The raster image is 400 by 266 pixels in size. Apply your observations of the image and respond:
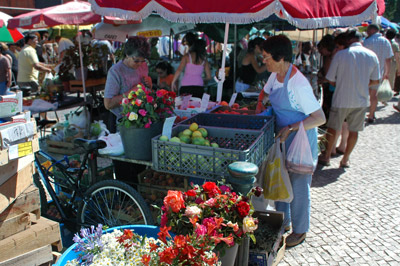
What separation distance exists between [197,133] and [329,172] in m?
3.32

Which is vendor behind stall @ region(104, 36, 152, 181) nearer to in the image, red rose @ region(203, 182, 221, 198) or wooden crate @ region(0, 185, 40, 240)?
wooden crate @ region(0, 185, 40, 240)

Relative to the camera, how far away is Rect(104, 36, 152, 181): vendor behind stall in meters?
3.52

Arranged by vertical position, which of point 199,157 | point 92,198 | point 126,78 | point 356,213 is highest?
point 126,78

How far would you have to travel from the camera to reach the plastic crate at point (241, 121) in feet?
10.3

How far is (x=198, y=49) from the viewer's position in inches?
251

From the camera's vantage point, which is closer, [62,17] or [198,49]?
[62,17]

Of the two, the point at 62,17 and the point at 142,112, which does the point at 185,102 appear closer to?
the point at 142,112

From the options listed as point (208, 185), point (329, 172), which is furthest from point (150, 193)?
point (329, 172)

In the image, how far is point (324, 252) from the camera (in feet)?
10.8

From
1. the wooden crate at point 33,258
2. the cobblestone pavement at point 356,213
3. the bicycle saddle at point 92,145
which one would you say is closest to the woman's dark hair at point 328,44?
the cobblestone pavement at point 356,213

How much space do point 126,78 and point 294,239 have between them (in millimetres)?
2474

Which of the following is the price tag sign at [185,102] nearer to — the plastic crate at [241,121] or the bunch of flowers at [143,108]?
the plastic crate at [241,121]

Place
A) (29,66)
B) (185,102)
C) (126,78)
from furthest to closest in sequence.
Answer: (29,66) < (185,102) < (126,78)

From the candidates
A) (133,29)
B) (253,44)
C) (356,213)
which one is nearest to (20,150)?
(356,213)
